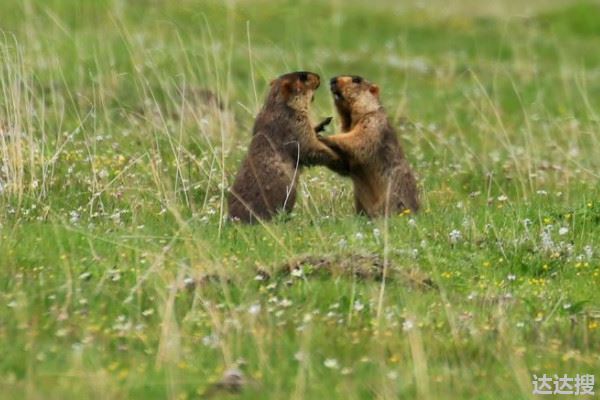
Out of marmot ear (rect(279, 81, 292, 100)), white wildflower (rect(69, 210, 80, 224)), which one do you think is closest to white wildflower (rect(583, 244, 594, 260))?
marmot ear (rect(279, 81, 292, 100))

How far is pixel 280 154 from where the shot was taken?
1044 cm

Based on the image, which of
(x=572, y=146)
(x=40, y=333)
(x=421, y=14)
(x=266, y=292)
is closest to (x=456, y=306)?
(x=266, y=292)

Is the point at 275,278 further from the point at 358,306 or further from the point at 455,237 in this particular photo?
the point at 455,237

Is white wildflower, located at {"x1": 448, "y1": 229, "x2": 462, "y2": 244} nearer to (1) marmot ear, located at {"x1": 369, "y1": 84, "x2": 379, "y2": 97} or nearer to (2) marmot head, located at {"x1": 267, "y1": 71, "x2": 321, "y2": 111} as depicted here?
(2) marmot head, located at {"x1": 267, "y1": 71, "x2": 321, "y2": 111}

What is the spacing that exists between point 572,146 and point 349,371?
326 inches

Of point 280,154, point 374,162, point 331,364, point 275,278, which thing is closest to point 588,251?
point 374,162

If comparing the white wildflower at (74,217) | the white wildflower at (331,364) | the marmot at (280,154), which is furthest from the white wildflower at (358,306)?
the white wildflower at (74,217)

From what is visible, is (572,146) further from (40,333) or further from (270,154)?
(40,333)

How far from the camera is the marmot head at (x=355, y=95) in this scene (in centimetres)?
1123

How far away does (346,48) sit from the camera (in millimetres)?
23984

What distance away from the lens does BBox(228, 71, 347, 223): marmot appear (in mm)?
10206

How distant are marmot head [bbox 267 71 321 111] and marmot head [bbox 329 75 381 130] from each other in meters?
0.49

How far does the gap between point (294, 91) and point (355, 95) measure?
2.28 feet

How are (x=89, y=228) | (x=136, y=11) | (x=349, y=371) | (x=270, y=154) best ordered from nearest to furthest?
(x=349, y=371)
(x=89, y=228)
(x=270, y=154)
(x=136, y=11)
